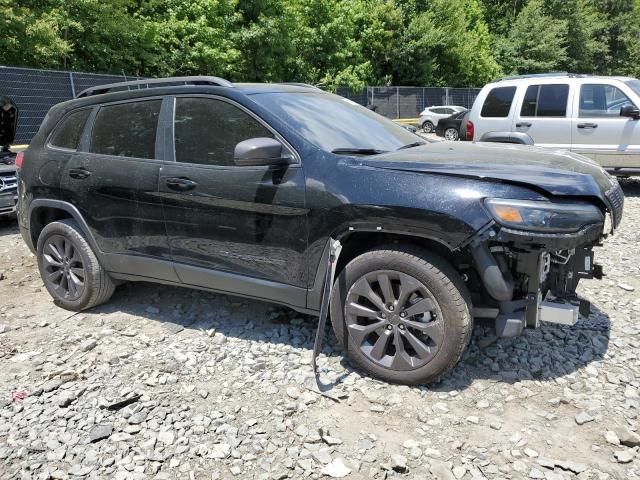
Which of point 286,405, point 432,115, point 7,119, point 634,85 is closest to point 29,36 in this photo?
point 7,119

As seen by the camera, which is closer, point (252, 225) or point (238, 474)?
point (238, 474)

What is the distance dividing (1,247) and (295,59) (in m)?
19.8

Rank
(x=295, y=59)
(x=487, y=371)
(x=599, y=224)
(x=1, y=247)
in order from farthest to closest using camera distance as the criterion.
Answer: (x=295, y=59) < (x=1, y=247) < (x=487, y=371) < (x=599, y=224)

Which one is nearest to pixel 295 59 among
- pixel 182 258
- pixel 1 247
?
pixel 1 247

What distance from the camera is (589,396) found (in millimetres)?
3092

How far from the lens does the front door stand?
3.38 metres

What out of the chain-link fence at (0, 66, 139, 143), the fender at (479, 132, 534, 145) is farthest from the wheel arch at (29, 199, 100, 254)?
the chain-link fence at (0, 66, 139, 143)

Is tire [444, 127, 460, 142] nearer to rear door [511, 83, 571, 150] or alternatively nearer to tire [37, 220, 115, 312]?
rear door [511, 83, 571, 150]

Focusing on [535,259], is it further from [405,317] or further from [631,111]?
[631,111]

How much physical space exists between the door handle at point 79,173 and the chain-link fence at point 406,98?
72.7 ft

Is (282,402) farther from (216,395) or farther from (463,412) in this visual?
(463,412)

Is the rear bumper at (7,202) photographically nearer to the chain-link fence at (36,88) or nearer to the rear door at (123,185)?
the rear door at (123,185)

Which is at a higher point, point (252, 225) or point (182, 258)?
point (252, 225)


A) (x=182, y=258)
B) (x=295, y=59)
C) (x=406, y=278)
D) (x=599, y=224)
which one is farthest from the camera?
(x=295, y=59)
